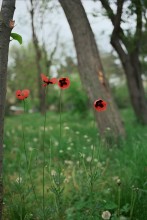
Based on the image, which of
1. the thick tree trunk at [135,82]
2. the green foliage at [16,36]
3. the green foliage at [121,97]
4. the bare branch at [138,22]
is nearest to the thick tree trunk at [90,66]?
the bare branch at [138,22]

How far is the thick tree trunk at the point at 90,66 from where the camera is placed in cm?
673

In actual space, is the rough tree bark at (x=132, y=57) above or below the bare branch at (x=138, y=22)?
below

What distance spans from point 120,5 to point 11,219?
5088 millimetres

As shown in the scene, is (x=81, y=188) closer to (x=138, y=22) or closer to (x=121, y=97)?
(x=138, y=22)

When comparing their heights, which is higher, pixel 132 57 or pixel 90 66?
pixel 132 57

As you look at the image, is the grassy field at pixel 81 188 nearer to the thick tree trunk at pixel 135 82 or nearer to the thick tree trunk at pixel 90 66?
the thick tree trunk at pixel 90 66

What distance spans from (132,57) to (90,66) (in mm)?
3816

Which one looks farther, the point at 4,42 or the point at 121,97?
the point at 121,97

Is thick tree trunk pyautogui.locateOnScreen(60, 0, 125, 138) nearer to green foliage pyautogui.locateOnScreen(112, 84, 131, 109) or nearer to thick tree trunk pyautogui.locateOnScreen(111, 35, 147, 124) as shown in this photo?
thick tree trunk pyautogui.locateOnScreen(111, 35, 147, 124)

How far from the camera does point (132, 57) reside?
33.9ft

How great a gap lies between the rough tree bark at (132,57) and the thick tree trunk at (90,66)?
109cm

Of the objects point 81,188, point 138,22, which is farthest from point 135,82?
point 81,188

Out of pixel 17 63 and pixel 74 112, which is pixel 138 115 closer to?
pixel 74 112

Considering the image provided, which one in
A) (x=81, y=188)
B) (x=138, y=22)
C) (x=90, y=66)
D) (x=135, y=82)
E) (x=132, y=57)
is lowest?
(x=81, y=188)
